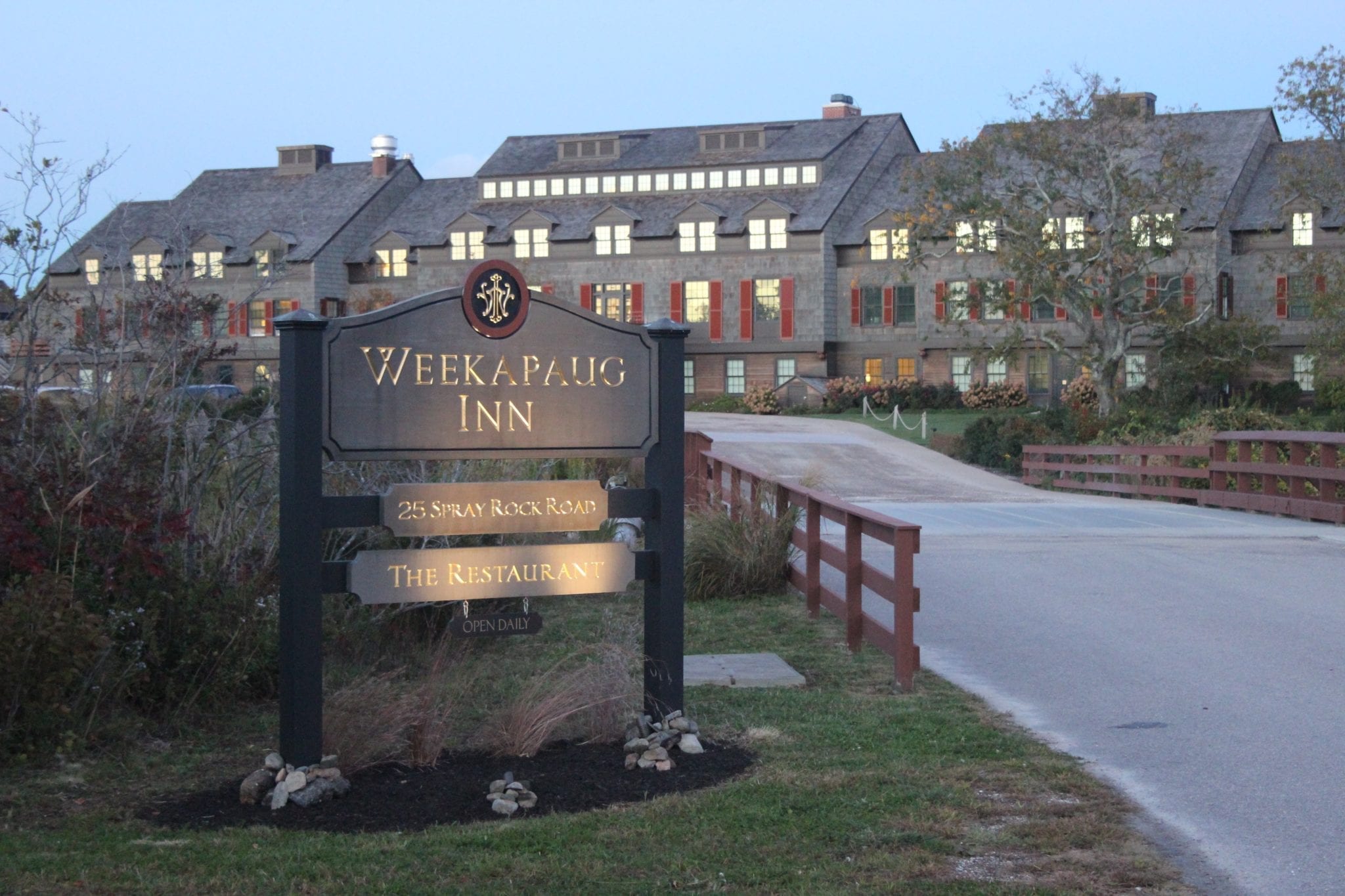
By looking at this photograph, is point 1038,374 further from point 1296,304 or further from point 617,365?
point 617,365

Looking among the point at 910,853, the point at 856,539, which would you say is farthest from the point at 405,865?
the point at 856,539

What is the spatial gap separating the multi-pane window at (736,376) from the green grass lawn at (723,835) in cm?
4673

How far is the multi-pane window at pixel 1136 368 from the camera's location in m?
46.7

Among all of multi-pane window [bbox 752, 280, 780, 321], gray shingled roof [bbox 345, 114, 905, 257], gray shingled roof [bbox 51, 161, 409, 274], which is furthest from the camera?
gray shingled roof [bbox 51, 161, 409, 274]

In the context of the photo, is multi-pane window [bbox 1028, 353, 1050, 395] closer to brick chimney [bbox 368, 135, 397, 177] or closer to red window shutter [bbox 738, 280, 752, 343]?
red window shutter [bbox 738, 280, 752, 343]

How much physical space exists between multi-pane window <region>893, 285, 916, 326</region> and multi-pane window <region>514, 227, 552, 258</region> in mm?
13496

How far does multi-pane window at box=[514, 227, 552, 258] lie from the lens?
180ft

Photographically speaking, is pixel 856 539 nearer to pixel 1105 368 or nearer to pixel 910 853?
pixel 910 853

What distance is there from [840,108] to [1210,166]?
16132 millimetres

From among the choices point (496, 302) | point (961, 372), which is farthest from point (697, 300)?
point (496, 302)

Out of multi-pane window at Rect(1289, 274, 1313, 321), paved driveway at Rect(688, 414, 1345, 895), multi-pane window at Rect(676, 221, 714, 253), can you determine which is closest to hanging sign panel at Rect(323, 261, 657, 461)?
paved driveway at Rect(688, 414, 1345, 895)

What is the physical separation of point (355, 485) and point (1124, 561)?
7.54m

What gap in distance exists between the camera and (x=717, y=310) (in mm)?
53344

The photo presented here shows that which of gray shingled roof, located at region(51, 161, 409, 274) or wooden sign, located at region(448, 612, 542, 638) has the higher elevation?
gray shingled roof, located at region(51, 161, 409, 274)
